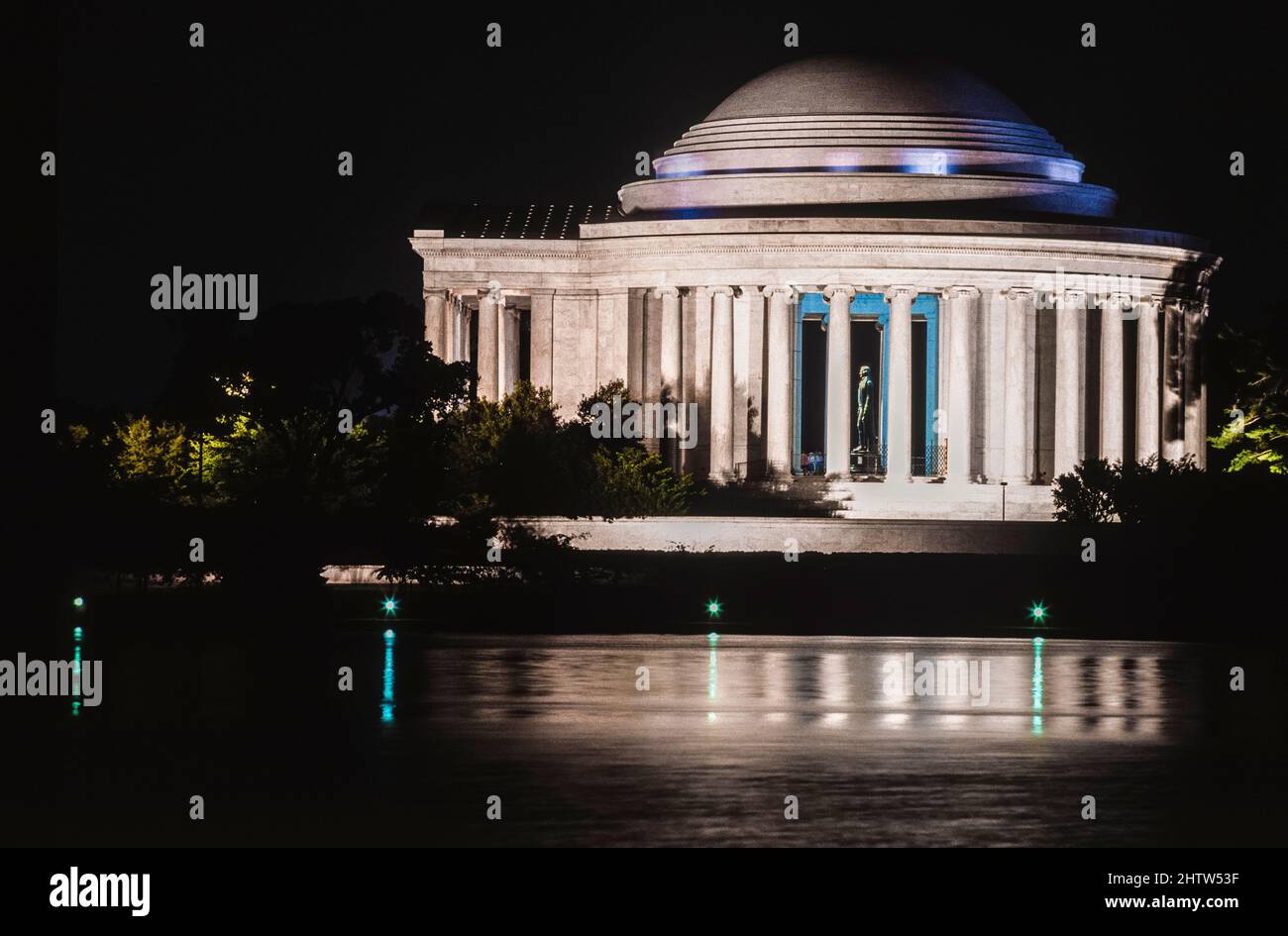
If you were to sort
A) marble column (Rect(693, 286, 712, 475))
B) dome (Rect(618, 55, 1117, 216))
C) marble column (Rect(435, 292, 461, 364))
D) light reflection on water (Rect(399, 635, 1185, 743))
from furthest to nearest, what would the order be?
marble column (Rect(435, 292, 461, 364)) < dome (Rect(618, 55, 1117, 216)) < marble column (Rect(693, 286, 712, 475)) < light reflection on water (Rect(399, 635, 1185, 743))

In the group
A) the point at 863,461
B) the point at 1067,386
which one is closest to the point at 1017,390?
the point at 1067,386

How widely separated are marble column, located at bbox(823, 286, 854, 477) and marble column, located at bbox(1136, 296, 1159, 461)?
50.2 feet

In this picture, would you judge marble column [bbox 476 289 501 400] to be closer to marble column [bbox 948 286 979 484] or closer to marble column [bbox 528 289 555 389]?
marble column [bbox 528 289 555 389]

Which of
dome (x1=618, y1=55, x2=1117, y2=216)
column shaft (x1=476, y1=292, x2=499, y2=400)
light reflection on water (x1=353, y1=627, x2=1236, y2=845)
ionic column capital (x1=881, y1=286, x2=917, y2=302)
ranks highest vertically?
dome (x1=618, y1=55, x2=1117, y2=216)

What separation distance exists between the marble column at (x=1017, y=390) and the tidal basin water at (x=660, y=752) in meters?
72.1

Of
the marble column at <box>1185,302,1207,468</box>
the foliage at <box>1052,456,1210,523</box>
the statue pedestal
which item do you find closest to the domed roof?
the marble column at <box>1185,302,1207,468</box>

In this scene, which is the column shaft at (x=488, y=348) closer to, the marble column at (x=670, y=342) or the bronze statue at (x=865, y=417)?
the marble column at (x=670, y=342)

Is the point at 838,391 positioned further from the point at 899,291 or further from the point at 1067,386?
the point at 1067,386

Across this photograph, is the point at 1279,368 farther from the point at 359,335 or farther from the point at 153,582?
the point at 153,582

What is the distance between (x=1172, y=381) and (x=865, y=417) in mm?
16859

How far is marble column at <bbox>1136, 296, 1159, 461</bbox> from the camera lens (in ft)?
453
